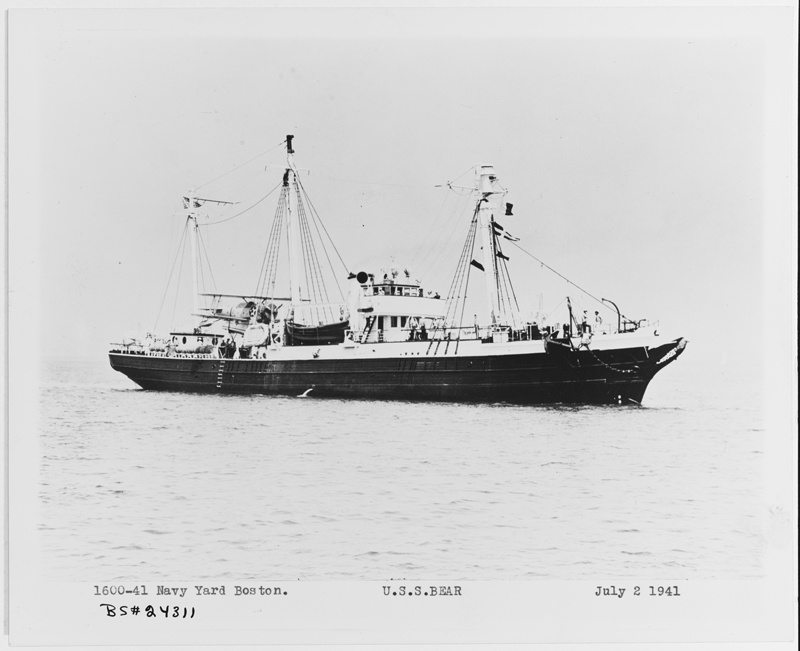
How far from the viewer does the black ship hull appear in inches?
837

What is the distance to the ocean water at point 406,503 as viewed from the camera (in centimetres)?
1159

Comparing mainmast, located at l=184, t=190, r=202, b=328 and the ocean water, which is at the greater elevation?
mainmast, located at l=184, t=190, r=202, b=328

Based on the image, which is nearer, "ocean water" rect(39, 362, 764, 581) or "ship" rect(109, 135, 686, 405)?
"ocean water" rect(39, 362, 764, 581)

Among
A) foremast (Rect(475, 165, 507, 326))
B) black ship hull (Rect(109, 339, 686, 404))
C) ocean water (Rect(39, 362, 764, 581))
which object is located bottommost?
ocean water (Rect(39, 362, 764, 581))

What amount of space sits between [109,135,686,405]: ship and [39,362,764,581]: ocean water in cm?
380

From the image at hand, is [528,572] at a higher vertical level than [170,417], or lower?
lower

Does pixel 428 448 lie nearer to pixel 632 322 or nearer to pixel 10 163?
pixel 632 322

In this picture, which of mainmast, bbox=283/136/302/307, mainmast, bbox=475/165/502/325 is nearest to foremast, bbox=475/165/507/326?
mainmast, bbox=475/165/502/325

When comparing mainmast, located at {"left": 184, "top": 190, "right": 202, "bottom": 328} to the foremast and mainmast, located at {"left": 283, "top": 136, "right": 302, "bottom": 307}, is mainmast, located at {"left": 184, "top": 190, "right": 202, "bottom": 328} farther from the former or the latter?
the foremast

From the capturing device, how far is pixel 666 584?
11.5 meters

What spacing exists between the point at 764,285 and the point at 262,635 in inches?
404

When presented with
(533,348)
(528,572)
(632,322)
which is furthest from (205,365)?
(528,572)

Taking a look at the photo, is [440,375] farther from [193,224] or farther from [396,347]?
[193,224]

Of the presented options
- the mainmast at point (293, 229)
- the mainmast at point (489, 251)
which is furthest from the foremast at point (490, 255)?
the mainmast at point (293, 229)
